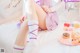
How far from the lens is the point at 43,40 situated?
3.38 feet

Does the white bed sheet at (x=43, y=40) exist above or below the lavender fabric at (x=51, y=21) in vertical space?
below

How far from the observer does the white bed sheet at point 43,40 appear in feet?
3.07

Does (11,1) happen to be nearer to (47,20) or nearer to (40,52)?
(47,20)

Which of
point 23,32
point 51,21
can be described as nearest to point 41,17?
point 51,21

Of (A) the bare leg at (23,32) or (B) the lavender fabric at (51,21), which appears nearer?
(A) the bare leg at (23,32)

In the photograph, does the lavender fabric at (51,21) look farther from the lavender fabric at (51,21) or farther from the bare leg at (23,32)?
the bare leg at (23,32)

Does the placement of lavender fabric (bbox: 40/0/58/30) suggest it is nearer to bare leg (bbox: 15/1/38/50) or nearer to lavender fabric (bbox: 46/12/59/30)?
lavender fabric (bbox: 46/12/59/30)

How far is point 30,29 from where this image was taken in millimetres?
1024

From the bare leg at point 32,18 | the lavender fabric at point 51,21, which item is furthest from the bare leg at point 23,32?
the lavender fabric at point 51,21

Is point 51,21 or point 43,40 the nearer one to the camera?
point 43,40

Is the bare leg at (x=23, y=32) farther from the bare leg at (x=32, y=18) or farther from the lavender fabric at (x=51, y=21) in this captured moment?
the lavender fabric at (x=51, y=21)

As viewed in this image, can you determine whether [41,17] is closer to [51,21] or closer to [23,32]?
[51,21]

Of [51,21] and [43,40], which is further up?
[51,21]

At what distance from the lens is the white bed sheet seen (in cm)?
94
